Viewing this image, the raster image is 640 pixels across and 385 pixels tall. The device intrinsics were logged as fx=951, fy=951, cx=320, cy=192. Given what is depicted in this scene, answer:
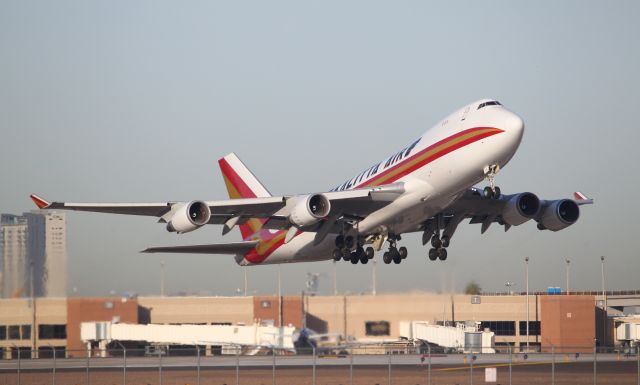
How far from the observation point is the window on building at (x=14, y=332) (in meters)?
52.8

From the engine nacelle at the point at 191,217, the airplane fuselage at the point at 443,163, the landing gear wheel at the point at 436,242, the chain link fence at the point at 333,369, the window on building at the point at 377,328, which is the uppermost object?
the airplane fuselage at the point at 443,163

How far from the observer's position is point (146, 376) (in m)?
49.7

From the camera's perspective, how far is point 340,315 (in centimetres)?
4344

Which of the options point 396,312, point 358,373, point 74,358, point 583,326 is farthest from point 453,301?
point 74,358

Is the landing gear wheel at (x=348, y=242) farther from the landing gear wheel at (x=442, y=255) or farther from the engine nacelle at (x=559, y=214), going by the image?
the engine nacelle at (x=559, y=214)

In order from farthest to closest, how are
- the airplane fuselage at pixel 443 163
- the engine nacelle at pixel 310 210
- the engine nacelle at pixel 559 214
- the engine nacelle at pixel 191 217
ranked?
the engine nacelle at pixel 559 214
the engine nacelle at pixel 310 210
the engine nacelle at pixel 191 217
the airplane fuselage at pixel 443 163

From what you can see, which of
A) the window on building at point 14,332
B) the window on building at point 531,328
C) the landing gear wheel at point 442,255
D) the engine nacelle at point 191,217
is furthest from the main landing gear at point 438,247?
the window on building at point 14,332

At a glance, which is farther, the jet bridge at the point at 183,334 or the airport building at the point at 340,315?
the jet bridge at the point at 183,334

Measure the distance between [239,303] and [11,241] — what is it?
1394 cm

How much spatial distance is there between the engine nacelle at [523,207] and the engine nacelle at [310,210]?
1087 cm

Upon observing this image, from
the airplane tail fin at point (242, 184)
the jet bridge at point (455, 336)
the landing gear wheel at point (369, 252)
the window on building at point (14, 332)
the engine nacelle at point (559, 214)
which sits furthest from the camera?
the airplane tail fin at point (242, 184)

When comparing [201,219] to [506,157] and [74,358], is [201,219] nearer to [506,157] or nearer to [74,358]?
[506,157]

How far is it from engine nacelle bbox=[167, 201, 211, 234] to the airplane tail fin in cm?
1314

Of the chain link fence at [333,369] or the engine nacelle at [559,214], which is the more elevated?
the engine nacelle at [559,214]
